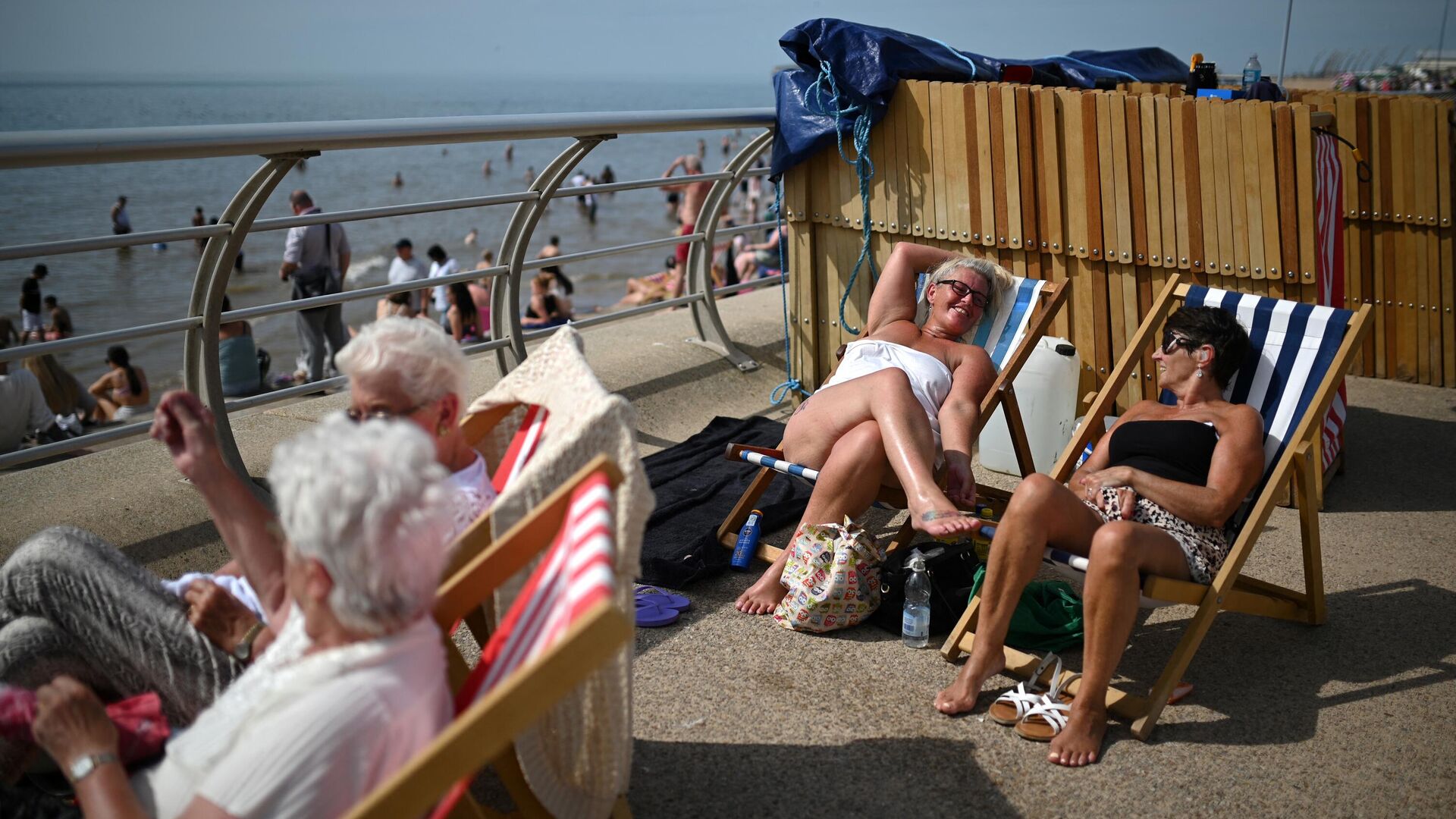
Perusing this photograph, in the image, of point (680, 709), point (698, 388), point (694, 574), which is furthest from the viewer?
point (698, 388)

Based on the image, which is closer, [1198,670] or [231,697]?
[231,697]

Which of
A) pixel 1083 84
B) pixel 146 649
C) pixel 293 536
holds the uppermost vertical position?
pixel 1083 84

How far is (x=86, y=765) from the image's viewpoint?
172 cm

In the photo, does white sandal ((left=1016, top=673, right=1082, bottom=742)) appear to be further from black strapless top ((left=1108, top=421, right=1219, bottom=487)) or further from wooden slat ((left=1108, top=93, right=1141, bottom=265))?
wooden slat ((left=1108, top=93, right=1141, bottom=265))

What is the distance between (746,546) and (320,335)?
6.50 meters

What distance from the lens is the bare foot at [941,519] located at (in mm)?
3098

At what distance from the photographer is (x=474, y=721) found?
1.44 meters

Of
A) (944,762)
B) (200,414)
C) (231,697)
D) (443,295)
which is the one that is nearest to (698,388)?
(944,762)

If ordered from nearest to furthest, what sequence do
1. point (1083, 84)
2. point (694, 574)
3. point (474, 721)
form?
1. point (474, 721)
2. point (694, 574)
3. point (1083, 84)

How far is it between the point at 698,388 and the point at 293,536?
4.14 m

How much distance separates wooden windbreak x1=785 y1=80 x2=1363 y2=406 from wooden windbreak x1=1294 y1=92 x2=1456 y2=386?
15 cm

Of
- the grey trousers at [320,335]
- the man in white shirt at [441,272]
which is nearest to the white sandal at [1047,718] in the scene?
the grey trousers at [320,335]

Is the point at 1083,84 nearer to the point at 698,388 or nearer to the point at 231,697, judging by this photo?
the point at 698,388

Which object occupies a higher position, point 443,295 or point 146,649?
point 146,649
